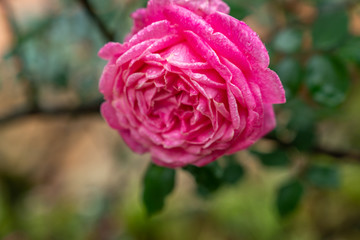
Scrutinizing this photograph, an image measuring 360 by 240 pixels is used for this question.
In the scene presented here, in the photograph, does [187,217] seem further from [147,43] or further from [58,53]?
[147,43]

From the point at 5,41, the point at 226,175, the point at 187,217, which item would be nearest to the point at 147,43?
the point at 226,175

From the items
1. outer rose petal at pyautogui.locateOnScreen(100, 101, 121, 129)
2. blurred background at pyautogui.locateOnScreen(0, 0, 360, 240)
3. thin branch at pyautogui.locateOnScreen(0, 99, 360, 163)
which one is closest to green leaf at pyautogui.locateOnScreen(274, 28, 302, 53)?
blurred background at pyautogui.locateOnScreen(0, 0, 360, 240)

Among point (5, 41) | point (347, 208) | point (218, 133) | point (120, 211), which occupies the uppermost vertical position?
point (218, 133)

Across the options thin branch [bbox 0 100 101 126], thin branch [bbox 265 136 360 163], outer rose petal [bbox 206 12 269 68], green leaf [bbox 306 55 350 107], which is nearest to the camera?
outer rose petal [bbox 206 12 269 68]

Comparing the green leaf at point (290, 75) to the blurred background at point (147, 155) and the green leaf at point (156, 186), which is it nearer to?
the blurred background at point (147, 155)

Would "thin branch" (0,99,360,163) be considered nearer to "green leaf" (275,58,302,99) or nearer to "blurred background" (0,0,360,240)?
"blurred background" (0,0,360,240)

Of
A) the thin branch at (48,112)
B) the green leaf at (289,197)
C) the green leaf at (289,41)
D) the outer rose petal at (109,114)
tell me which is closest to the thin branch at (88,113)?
the thin branch at (48,112)
